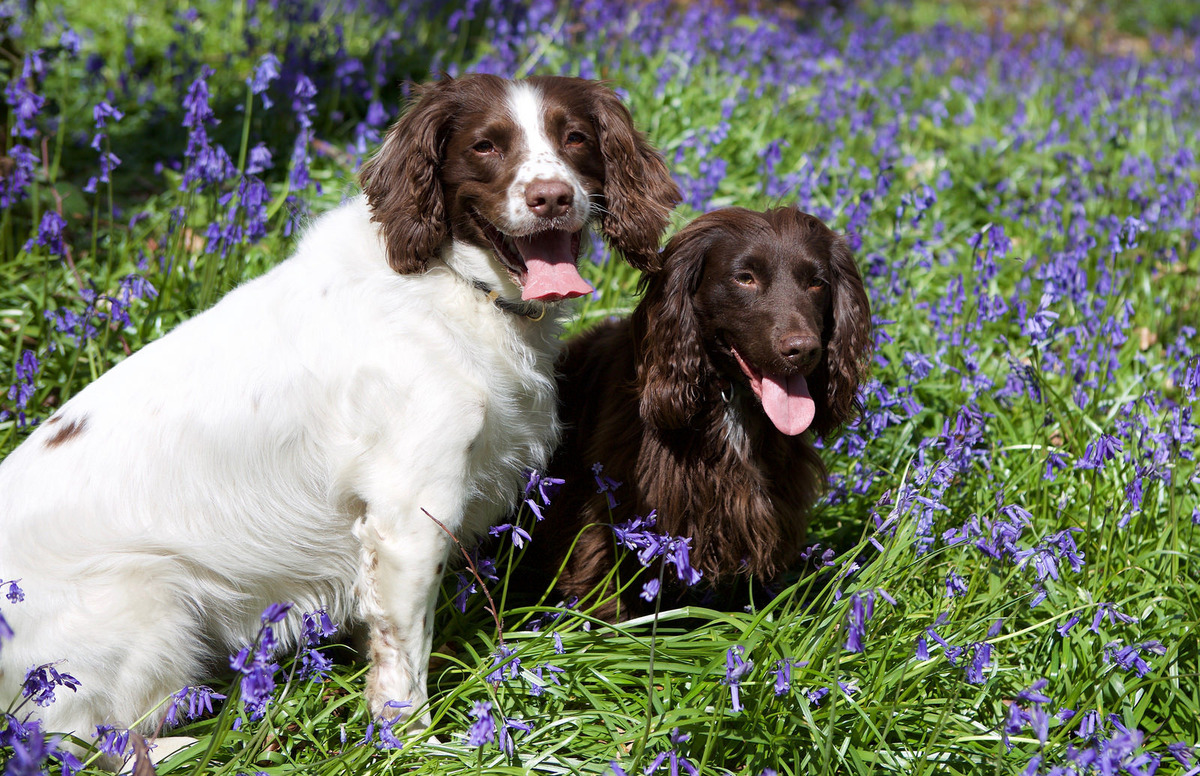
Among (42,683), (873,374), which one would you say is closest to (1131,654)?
(873,374)

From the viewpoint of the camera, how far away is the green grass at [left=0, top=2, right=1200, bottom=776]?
2.45m

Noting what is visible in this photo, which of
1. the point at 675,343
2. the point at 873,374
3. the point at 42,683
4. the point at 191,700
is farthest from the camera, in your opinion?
the point at 873,374

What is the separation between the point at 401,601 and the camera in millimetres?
2629

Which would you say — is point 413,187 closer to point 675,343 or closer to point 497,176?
point 497,176

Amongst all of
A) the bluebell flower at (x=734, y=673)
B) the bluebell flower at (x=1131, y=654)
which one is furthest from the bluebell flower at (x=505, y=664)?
the bluebell flower at (x=1131, y=654)

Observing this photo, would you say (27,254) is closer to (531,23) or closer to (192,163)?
(192,163)

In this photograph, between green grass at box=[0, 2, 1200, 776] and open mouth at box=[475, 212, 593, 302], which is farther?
open mouth at box=[475, 212, 593, 302]

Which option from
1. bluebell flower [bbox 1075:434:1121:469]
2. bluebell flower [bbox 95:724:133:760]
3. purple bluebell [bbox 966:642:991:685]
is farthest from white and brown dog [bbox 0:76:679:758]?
bluebell flower [bbox 1075:434:1121:469]

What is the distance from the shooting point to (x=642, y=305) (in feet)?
10.2

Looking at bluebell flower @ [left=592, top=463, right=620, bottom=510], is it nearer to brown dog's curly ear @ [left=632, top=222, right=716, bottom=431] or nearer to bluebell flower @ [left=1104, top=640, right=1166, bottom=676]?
brown dog's curly ear @ [left=632, top=222, right=716, bottom=431]

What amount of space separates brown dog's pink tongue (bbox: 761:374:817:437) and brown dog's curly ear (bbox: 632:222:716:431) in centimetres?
22

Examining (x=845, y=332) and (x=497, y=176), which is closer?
(x=497, y=176)

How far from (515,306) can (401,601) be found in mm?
899

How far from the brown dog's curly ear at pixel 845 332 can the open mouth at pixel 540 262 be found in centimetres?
84
